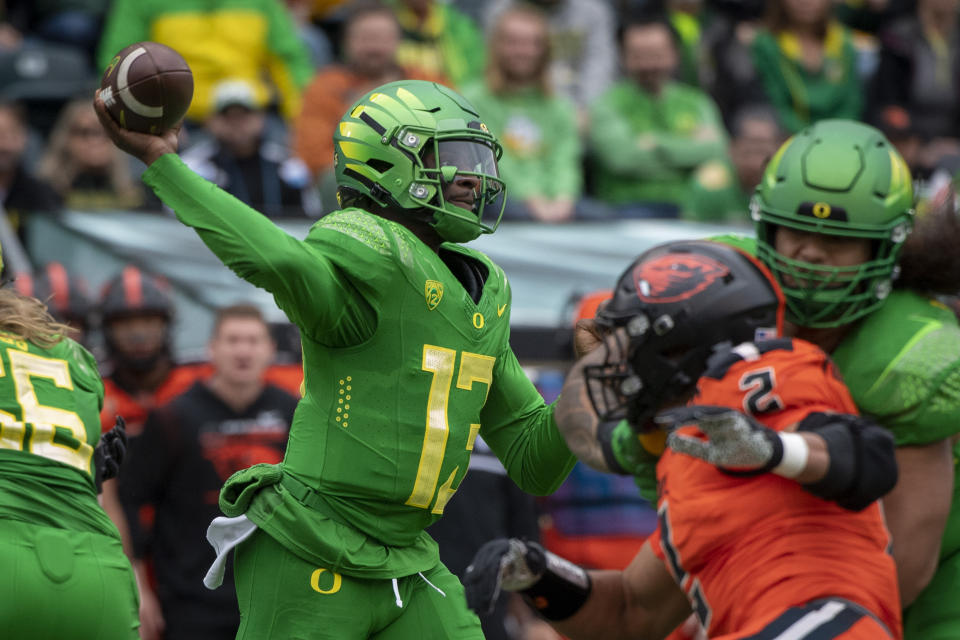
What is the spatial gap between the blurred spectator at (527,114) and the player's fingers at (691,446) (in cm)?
516

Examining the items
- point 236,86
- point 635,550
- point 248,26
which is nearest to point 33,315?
point 635,550

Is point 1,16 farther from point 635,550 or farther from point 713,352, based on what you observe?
point 713,352

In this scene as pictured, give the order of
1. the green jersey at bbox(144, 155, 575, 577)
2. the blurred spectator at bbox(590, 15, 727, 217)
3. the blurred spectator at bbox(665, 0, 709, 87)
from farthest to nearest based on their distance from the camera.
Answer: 1. the blurred spectator at bbox(665, 0, 709, 87)
2. the blurred spectator at bbox(590, 15, 727, 217)
3. the green jersey at bbox(144, 155, 575, 577)

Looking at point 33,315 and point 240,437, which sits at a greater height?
point 33,315

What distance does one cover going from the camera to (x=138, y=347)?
6.72 m

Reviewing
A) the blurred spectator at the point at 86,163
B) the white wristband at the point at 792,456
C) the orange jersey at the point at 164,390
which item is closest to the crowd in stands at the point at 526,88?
the blurred spectator at the point at 86,163

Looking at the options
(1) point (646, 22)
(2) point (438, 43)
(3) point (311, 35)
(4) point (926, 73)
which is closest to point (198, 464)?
(2) point (438, 43)

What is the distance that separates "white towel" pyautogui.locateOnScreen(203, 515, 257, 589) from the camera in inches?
148

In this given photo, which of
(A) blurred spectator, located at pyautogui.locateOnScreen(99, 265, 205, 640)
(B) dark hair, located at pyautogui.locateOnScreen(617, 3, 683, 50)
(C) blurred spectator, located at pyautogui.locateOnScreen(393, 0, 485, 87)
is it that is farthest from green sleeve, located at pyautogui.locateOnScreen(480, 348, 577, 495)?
(B) dark hair, located at pyautogui.locateOnScreen(617, 3, 683, 50)

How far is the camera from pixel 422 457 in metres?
3.71

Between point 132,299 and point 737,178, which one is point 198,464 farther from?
point 737,178

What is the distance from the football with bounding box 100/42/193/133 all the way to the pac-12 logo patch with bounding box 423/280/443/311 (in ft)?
2.43

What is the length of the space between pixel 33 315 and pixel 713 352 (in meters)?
2.09

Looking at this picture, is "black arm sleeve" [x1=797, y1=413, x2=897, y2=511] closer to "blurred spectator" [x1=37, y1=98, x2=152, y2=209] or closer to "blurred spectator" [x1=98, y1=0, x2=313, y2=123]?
"blurred spectator" [x1=37, y1=98, x2=152, y2=209]
